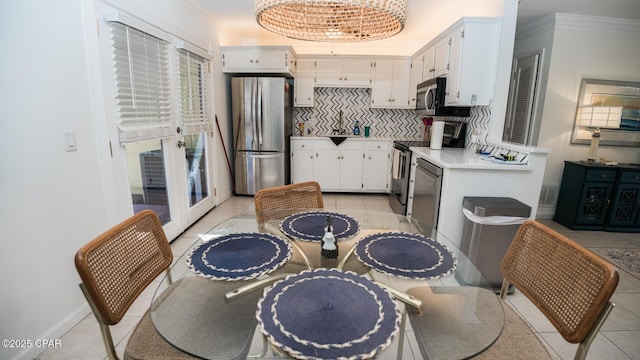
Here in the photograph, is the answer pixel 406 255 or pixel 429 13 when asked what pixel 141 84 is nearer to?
pixel 406 255

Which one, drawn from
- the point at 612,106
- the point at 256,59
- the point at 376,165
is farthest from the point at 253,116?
the point at 612,106

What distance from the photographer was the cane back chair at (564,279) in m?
0.94

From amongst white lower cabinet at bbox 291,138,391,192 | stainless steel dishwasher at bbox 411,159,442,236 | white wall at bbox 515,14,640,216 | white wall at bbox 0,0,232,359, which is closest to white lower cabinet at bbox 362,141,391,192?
white lower cabinet at bbox 291,138,391,192

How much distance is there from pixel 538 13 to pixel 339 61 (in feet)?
8.48

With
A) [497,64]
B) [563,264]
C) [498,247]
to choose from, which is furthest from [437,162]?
[563,264]

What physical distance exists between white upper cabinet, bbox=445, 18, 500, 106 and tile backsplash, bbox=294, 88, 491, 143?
2093 mm

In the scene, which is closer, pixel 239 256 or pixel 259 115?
pixel 239 256

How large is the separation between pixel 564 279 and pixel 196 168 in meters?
3.61

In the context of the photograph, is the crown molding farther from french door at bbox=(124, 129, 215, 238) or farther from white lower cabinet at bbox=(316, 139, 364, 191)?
→ french door at bbox=(124, 129, 215, 238)

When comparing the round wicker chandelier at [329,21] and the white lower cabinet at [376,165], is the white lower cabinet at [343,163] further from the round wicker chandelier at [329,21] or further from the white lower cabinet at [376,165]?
the round wicker chandelier at [329,21]

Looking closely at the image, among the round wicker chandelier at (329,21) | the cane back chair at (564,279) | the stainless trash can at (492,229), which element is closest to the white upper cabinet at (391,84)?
the stainless trash can at (492,229)

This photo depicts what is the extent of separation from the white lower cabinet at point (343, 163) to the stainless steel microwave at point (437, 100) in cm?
114

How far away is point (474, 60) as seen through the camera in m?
2.92

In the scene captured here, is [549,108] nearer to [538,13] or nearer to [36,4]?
[538,13]
